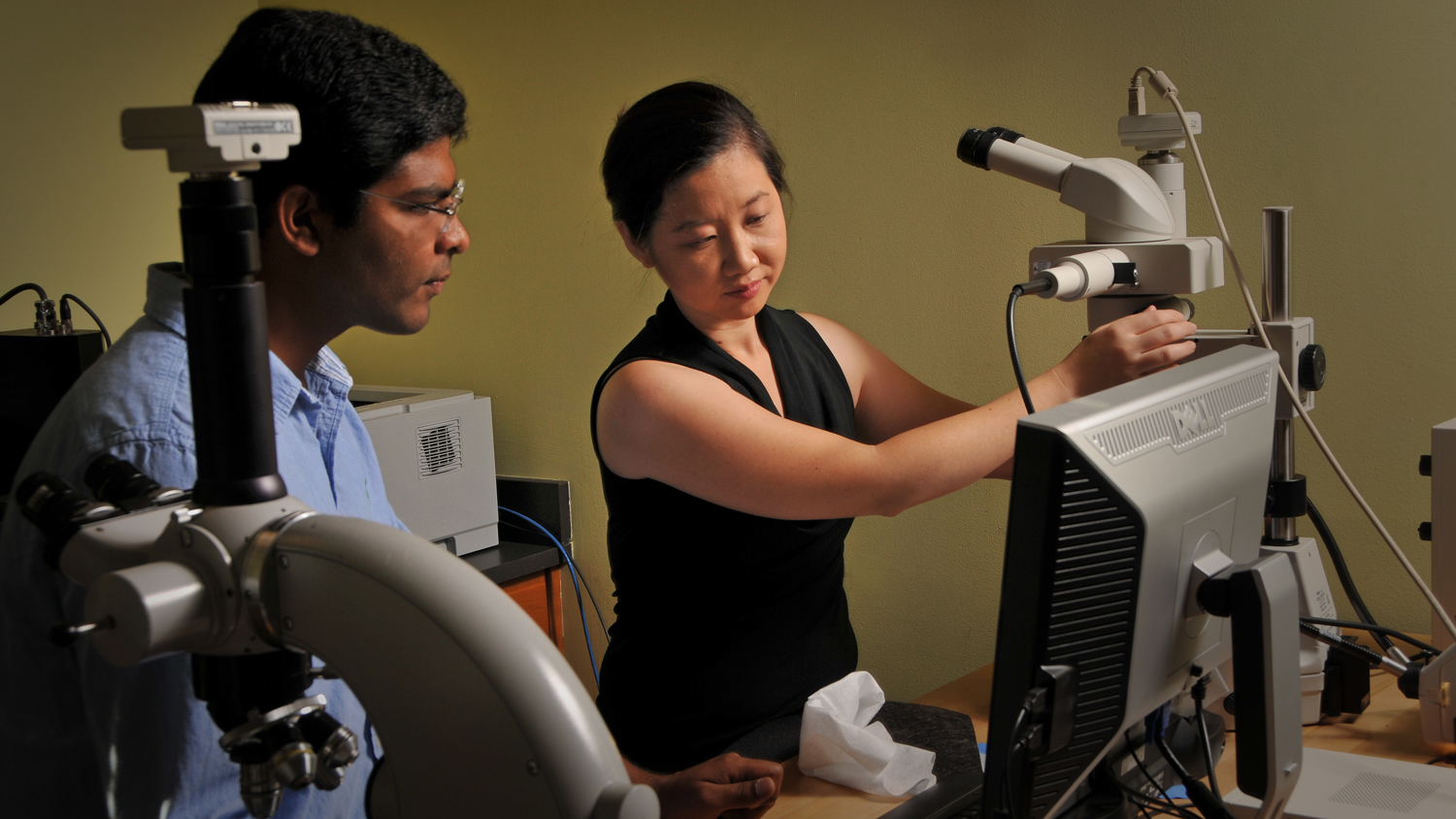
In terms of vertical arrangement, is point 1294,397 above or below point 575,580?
above

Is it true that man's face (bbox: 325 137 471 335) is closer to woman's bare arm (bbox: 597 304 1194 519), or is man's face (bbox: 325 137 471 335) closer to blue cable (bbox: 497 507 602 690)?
woman's bare arm (bbox: 597 304 1194 519)

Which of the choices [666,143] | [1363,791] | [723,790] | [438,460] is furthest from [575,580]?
[1363,791]

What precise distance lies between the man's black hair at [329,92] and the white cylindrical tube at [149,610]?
0.43 metres

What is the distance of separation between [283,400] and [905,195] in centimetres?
139

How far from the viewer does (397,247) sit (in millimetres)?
958

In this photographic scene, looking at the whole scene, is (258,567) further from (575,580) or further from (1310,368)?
(575,580)

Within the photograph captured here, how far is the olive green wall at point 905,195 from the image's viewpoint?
1.63 meters

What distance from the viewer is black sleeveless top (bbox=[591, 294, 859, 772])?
53.2 inches

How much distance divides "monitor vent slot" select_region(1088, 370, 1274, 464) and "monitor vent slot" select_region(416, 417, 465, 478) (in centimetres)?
176

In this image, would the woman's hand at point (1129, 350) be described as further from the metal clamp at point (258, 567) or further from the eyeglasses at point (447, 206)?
the metal clamp at point (258, 567)

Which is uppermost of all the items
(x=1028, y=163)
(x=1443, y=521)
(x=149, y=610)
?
(x=1028, y=163)

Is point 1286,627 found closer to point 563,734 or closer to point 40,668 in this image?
point 563,734

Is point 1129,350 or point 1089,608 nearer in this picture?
point 1089,608

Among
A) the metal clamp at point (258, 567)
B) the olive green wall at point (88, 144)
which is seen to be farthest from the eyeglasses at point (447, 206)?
the olive green wall at point (88, 144)
